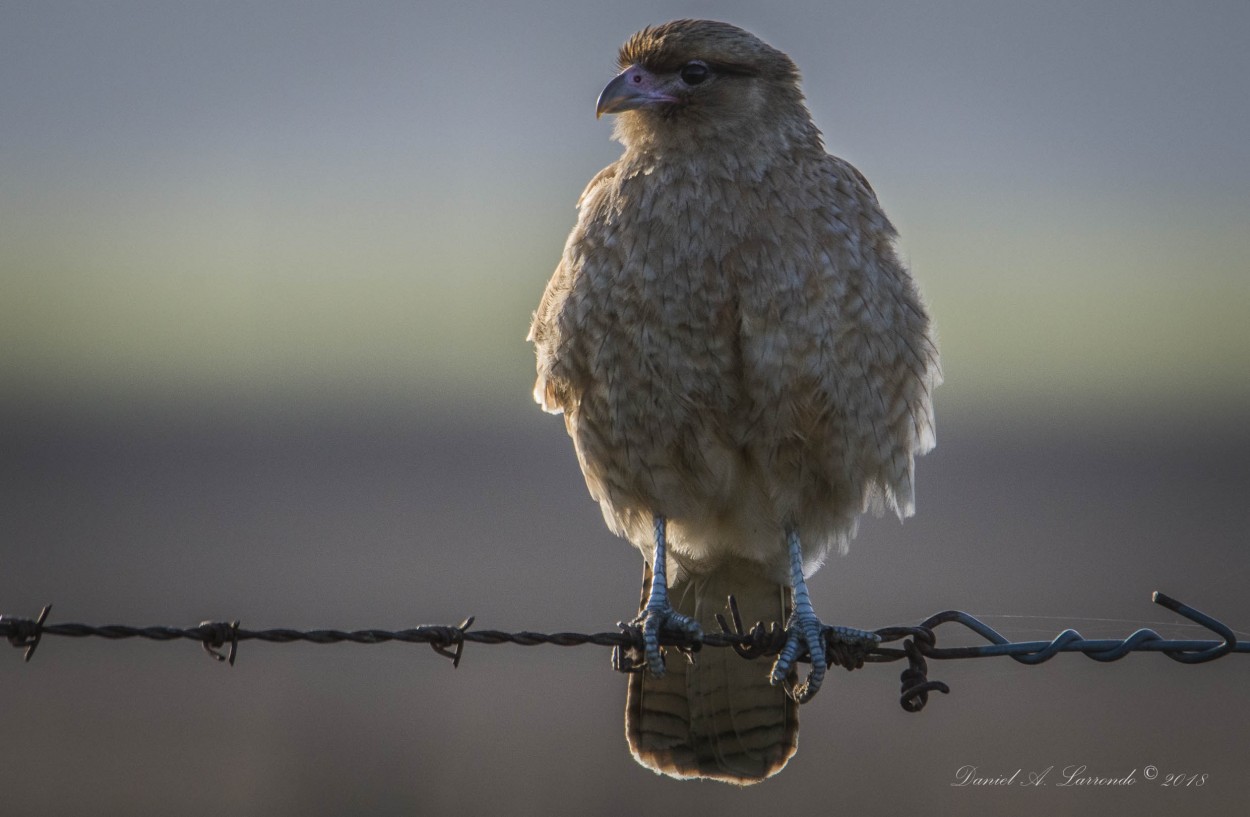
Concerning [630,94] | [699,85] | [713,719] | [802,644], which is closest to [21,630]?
[713,719]

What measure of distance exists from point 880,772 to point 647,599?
13.6 feet

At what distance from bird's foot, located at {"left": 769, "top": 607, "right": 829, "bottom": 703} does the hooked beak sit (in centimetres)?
173

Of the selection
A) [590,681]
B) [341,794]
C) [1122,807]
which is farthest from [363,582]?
[1122,807]

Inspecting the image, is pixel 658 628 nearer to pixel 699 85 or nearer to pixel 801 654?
pixel 801 654

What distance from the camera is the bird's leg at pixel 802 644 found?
13.3 feet

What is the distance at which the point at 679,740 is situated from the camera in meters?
4.21

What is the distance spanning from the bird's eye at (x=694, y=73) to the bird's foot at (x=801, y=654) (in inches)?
69.4

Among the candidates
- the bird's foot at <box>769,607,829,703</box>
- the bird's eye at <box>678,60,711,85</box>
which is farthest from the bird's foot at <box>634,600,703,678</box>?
the bird's eye at <box>678,60,711,85</box>

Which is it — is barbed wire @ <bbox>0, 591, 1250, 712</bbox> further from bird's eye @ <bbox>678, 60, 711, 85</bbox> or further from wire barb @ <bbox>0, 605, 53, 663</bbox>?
bird's eye @ <bbox>678, 60, 711, 85</bbox>

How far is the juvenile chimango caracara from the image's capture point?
4043 mm

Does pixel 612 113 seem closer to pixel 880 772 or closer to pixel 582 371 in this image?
pixel 582 371
